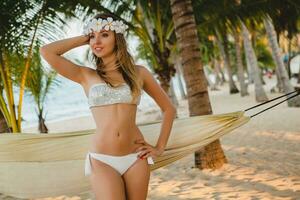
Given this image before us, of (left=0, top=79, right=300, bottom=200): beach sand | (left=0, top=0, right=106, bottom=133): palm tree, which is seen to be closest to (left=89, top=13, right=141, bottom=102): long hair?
(left=0, top=79, right=300, bottom=200): beach sand

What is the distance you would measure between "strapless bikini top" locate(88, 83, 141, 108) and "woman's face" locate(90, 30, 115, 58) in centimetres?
16

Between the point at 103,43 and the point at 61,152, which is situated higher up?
the point at 103,43

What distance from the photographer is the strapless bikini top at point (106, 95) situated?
1.55m

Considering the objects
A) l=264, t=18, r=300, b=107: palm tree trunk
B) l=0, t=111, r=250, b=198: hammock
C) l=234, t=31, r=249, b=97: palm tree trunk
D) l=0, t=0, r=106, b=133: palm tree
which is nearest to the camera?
l=0, t=111, r=250, b=198: hammock

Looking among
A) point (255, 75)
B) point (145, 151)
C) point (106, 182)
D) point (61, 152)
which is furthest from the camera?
point (255, 75)

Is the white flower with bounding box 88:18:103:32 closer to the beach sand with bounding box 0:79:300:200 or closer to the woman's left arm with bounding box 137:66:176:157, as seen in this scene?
the woman's left arm with bounding box 137:66:176:157

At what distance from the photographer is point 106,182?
1479mm

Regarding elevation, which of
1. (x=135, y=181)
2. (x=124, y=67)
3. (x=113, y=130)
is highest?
(x=124, y=67)

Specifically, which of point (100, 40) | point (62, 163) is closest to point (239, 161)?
point (62, 163)

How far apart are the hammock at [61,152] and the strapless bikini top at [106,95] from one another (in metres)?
0.87

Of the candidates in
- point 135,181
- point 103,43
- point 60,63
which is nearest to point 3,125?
point 60,63

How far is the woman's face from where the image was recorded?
1.63 meters

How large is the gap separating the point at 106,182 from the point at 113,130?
224 millimetres

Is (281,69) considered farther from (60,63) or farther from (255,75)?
(60,63)
